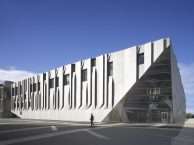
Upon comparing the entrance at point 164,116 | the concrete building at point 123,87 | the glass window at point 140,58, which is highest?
the glass window at point 140,58

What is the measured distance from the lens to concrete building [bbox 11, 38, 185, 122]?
4025 cm

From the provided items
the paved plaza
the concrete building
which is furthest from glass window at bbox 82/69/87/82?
the paved plaza

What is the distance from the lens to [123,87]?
43.2 m

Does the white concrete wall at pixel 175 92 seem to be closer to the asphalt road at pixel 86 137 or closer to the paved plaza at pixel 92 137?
the paved plaza at pixel 92 137

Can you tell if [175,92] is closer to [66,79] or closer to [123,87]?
[123,87]

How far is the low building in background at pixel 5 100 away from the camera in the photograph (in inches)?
3472

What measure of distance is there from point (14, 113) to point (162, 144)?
72.2m

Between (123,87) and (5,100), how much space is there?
187 ft

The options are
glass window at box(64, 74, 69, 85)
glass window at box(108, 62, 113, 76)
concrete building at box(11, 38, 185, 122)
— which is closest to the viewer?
concrete building at box(11, 38, 185, 122)

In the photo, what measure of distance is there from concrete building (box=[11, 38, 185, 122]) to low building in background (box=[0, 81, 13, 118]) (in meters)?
34.3

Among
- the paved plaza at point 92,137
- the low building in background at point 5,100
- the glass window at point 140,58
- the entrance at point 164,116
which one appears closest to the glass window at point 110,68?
the glass window at point 140,58

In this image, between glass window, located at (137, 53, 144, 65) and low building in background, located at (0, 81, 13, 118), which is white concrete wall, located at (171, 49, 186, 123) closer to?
glass window, located at (137, 53, 144, 65)

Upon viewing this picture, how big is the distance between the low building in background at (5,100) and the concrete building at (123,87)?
34.3m

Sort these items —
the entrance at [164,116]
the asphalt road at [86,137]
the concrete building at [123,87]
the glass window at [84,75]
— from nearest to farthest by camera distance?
the asphalt road at [86,137], the concrete building at [123,87], the entrance at [164,116], the glass window at [84,75]
